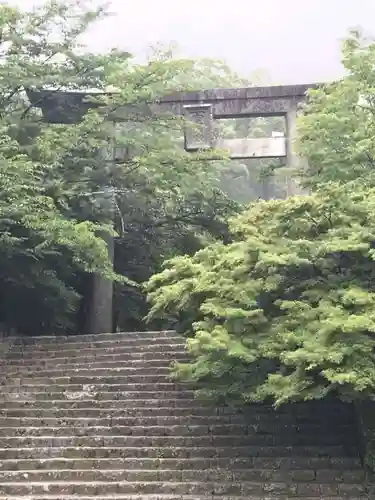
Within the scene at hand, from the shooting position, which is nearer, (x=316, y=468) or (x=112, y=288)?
(x=316, y=468)

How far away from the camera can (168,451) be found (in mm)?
7262

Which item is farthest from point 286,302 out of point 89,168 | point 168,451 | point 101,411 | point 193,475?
point 89,168

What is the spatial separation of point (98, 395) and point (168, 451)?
156 cm

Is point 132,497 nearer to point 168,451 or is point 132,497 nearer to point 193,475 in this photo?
A: point 193,475

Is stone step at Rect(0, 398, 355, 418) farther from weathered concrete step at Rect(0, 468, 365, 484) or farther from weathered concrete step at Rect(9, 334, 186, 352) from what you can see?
weathered concrete step at Rect(9, 334, 186, 352)

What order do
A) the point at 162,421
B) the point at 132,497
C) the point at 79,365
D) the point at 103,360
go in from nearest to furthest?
the point at 132,497 < the point at 162,421 < the point at 79,365 < the point at 103,360

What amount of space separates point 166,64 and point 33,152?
2809 millimetres

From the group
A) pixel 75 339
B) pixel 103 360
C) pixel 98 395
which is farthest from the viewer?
pixel 75 339

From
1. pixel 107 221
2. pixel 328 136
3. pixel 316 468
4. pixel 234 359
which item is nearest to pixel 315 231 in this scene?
pixel 234 359

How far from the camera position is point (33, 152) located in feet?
37.9

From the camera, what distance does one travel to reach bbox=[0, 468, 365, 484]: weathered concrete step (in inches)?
264

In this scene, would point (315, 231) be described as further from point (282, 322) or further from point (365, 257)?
point (282, 322)

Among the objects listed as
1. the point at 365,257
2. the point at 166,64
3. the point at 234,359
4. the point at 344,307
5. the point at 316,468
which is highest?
the point at 166,64

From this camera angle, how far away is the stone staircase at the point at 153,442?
6.60 meters
